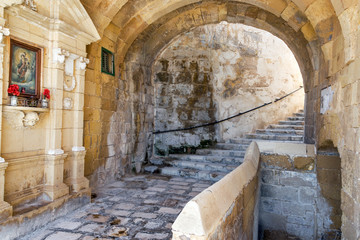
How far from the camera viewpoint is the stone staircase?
5453 millimetres

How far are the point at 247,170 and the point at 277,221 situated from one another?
82.9 inches

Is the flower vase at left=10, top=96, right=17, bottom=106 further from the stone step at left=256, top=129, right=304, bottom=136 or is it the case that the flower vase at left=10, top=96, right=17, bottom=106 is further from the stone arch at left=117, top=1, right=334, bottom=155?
the stone step at left=256, top=129, right=304, bottom=136

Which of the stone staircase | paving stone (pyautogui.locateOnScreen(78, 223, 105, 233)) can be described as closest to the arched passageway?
the stone staircase

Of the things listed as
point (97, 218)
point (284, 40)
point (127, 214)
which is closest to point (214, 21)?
point (284, 40)

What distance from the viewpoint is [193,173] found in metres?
5.37

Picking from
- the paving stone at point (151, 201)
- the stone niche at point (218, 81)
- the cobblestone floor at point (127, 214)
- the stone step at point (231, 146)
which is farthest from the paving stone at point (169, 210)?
the stone step at point (231, 146)

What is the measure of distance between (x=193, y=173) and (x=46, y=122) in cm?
313

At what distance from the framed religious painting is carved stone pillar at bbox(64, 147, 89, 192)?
94 centimetres

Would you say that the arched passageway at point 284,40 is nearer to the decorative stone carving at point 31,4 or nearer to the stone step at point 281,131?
the decorative stone carving at point 31,4

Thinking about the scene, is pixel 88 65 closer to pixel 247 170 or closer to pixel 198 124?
pixel 247 170

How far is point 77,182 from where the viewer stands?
348 cm

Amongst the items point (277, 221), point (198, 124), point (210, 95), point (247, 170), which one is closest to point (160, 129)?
point (198, 124)

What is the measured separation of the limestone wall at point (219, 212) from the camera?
1561mm

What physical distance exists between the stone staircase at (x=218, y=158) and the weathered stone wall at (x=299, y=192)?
37.6 inches
